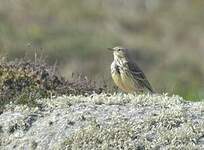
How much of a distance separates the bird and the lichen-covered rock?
32.7 inches

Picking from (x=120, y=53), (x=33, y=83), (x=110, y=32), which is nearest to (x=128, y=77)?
(x=120, y=53)

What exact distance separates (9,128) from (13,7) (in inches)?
746

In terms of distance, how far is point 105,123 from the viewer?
27.1 ft

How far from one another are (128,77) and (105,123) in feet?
6.18

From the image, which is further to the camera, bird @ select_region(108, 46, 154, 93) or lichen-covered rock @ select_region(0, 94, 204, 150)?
bird @ select_region(108, 46, 154, 93)

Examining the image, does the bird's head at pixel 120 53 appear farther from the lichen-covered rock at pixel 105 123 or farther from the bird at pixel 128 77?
the lichen-covered rock at pixel 105 123

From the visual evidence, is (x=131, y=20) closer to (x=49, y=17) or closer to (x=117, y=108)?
(x=49, y=17)

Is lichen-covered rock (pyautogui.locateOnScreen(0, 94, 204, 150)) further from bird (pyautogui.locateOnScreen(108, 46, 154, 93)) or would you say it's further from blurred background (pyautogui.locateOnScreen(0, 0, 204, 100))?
blurred background (pyautogui.locateOnScreen(0, 0, 204, 100))

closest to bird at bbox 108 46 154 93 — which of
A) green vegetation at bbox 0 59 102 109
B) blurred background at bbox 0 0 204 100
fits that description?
green vegetation at bbox 0 59 102 109

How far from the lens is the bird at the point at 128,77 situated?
9.99 meters

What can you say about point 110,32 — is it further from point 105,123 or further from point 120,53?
point 105,123

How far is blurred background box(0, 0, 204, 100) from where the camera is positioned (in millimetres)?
23391

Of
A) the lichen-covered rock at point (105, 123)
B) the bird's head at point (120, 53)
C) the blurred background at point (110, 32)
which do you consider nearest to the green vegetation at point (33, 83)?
the lichen-covered rock at point (105, 123)

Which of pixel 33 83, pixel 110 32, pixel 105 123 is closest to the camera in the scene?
pixel 105 123
